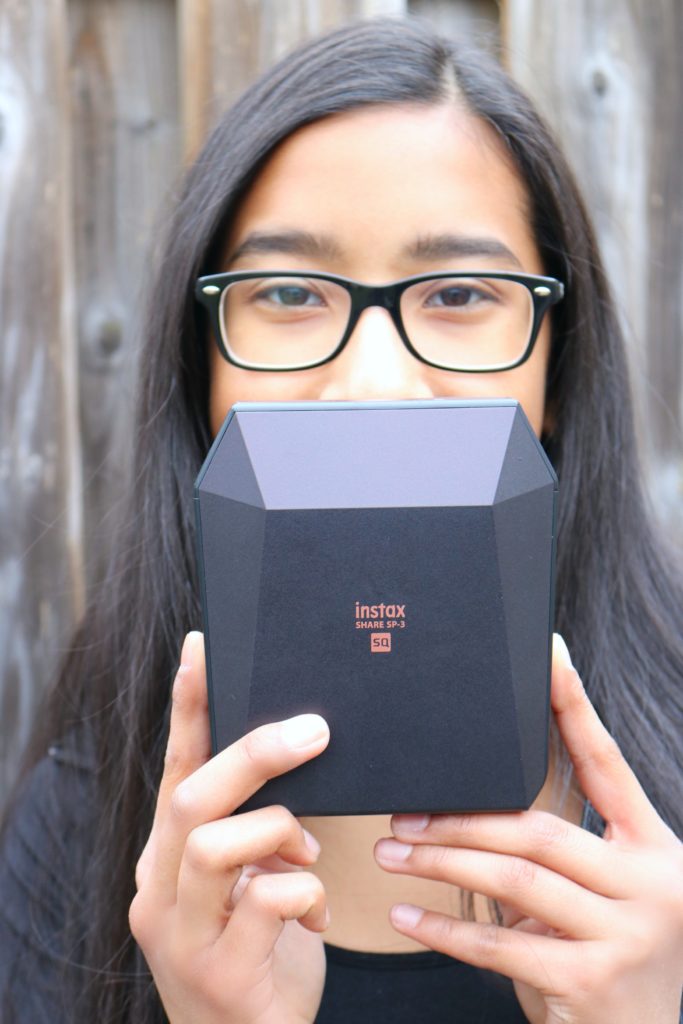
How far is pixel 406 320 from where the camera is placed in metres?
1.01

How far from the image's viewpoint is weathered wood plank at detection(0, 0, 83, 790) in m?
1.38

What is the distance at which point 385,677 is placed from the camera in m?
0.69

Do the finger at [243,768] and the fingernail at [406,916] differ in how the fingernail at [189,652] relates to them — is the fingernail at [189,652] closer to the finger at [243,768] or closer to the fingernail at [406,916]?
the finger at [243,768]

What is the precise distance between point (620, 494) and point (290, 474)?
651 mm

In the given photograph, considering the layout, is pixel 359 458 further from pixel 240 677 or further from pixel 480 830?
pixel 480 830

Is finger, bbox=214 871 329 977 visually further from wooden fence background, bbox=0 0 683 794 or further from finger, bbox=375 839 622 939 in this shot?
wooden fence background, bbox=0 0 683 794

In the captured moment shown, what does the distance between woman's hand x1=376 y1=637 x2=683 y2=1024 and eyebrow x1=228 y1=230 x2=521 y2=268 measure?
17.6 inches

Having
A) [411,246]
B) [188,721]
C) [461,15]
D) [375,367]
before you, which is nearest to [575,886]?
[188,721]

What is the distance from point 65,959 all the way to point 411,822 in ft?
2.00

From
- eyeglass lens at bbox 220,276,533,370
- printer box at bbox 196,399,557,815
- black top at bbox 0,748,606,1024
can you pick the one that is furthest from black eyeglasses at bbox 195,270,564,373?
black top at bbox 0,748,606,1024

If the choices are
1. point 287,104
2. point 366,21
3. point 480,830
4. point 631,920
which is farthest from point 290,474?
point 366,21

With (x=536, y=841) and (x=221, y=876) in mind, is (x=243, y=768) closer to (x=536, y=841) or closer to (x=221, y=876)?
(x=221, y=876)

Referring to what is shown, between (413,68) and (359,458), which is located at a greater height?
(413,68)

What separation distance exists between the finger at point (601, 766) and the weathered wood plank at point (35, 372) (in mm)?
868
